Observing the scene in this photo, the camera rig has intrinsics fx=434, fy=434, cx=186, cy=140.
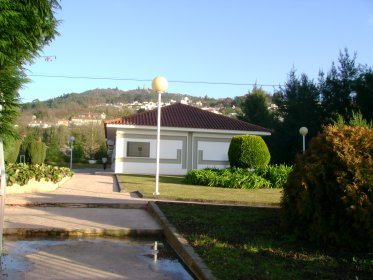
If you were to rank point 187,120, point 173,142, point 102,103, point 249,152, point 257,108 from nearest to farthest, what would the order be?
point 249,152 < point 173,142 < point 187,120 < point 257,108 < point 102,103

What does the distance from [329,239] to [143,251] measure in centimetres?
280

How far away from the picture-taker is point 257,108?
48.7 meters

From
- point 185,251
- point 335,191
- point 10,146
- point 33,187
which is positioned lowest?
point 185,251

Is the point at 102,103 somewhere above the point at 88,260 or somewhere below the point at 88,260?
above

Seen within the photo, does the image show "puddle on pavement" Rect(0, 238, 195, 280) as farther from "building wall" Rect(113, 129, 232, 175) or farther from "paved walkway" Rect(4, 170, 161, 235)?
"building wall" Rect(113, 129, 232, 175)

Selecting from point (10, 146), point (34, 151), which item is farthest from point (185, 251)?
point (34, 151)

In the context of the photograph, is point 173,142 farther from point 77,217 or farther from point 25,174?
point 77,217

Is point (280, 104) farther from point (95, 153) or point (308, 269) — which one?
point (308, 269)

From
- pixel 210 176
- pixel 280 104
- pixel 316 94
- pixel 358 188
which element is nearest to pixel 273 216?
pixel 358 188

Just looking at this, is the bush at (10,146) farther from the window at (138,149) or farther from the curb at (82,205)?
the window at (138,149)

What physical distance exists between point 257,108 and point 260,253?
1715 inches

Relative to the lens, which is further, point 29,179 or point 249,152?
point 249,152

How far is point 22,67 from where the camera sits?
4109 millimetres

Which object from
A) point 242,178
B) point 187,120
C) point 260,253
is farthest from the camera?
point 187,120
